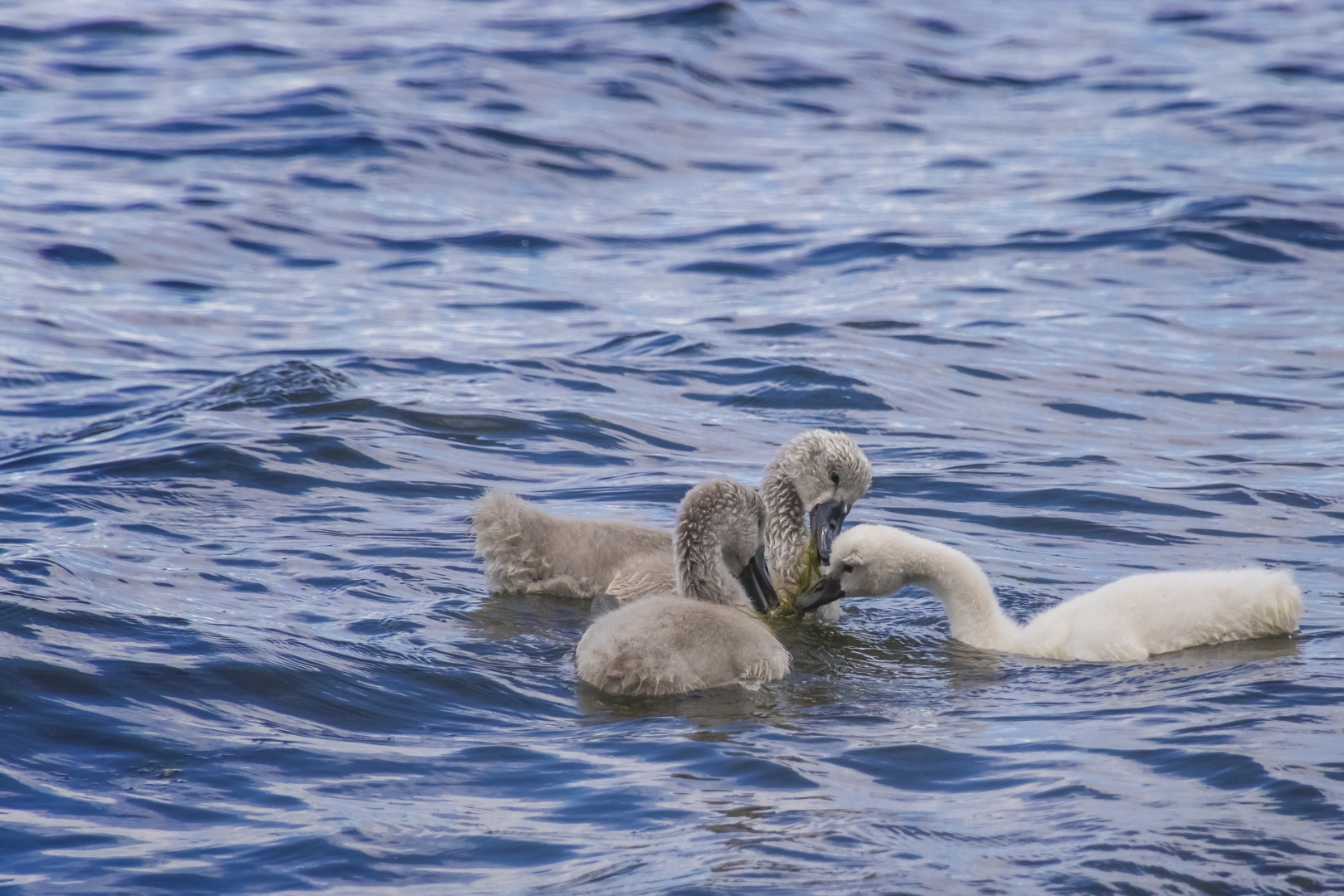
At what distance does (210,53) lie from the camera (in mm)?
23766

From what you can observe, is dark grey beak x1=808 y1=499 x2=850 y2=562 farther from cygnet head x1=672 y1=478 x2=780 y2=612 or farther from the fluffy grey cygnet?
the fluffy grey cygnet

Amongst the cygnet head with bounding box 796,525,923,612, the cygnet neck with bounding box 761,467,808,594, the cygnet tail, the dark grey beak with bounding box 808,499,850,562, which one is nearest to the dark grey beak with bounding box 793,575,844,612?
the cygnet head with bounding box 796,525,923,612

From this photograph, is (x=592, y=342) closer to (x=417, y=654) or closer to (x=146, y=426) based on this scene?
(x=146, y=426)

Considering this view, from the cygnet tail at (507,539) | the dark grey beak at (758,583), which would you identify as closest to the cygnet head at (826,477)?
the dark grey beak at (758,583)

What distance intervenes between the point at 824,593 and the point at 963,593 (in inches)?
26.0

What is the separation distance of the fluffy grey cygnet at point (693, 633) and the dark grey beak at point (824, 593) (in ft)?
1.00

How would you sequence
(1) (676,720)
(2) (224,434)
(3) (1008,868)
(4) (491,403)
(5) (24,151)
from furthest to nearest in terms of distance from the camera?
1. (5) (24,151)
2. (4) (491,403)
3. (2) (224,434)
4. (1) (676,720)
5. (3) (1008,868)

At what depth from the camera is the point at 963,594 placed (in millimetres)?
7234

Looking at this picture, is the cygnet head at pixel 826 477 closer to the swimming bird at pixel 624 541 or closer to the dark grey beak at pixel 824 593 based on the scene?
the swimming bird at pixel 624 541

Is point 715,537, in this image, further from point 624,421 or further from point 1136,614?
point 624,421

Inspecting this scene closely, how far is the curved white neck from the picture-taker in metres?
7.20

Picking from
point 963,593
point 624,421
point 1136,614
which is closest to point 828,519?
point 963,593

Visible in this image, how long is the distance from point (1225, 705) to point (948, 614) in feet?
5.07

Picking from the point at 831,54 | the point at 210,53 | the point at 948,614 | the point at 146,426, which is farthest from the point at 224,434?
the point at 831,54
